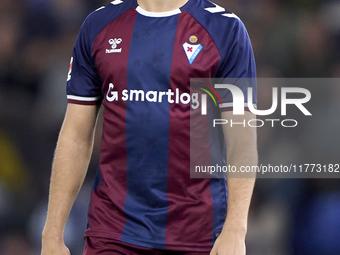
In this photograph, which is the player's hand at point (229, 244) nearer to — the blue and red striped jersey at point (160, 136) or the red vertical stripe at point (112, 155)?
the blue and red striped jersey at point (160, 136)

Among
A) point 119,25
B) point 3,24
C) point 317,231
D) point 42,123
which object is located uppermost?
point 3,24

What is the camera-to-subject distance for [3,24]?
4.88m

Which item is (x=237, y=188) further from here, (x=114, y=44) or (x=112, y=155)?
(x=114, y=44)

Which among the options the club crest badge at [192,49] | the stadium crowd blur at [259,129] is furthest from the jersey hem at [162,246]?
the stadium crowd blur at [259,129]

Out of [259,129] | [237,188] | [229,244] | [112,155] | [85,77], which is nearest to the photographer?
[229,244]

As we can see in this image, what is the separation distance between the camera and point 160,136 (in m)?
2.21

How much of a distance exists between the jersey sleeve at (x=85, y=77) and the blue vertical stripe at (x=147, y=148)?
22 centimetres

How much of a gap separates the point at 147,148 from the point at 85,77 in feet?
1.50

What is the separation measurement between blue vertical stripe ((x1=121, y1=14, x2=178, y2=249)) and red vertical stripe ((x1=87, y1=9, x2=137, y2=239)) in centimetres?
3

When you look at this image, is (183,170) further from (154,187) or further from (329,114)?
(329,114)

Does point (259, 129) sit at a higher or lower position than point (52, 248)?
higher

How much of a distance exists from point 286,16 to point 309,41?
0.30 m

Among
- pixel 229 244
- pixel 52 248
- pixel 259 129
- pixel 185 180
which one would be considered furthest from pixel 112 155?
pixel 259 129

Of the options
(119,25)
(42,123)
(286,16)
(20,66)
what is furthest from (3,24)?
(119,25)
